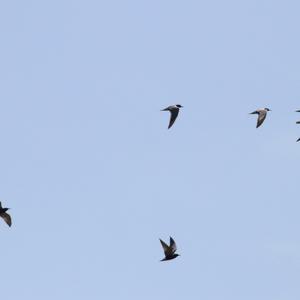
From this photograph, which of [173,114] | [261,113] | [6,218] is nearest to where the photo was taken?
[6,218]

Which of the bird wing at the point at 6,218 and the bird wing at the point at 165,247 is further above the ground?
the bird wing at the point at 6,218

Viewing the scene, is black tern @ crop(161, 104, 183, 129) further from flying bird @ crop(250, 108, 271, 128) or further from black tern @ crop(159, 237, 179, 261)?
black tern @ crop(159, 237, 179, 261)

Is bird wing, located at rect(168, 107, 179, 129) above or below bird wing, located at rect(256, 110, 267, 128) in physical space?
above

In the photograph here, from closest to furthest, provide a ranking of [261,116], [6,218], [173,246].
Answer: [173,246]
[6,218]
[261,116]

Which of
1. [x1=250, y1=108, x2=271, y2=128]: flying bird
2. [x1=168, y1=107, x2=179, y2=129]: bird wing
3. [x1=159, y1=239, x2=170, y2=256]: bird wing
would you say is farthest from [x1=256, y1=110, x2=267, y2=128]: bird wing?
[x1=159, y1=239, x2=170, y2=256]: bird wing

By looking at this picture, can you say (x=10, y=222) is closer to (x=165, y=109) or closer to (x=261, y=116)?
(x=165, y=109)

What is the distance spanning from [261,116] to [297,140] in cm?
632

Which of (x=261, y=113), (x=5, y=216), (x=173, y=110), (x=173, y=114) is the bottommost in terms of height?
(x=5, y=216)

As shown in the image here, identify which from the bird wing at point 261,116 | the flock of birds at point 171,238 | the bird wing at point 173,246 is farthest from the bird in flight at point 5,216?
the bird wing at point 261,116

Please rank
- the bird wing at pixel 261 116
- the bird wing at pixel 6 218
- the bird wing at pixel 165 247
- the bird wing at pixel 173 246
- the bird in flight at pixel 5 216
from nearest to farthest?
the bird wing at pixel 165 247, the bird wing at pixel 173 246, the bird in flight at pixel 5 216, the bird wing at pixel 6 218, the bird wing at pixel 261 116

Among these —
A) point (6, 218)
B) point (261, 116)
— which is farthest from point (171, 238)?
point (261, 116)

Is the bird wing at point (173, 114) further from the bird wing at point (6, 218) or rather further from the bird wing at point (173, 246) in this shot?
the bird wing at point (6, 218)

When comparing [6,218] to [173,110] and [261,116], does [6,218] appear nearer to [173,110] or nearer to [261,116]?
[173,110]

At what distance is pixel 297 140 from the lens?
201 ft
